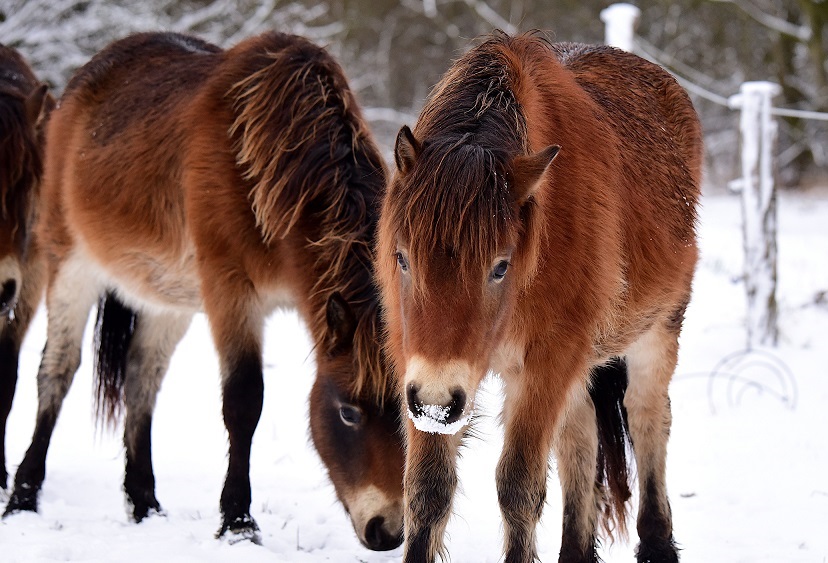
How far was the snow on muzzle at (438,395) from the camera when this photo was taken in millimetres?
2346

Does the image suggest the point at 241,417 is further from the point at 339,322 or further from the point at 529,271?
the point at 529,271

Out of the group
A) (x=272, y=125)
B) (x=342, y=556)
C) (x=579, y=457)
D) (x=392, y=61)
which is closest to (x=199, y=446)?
(x=342, y=556)

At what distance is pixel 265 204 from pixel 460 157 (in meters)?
1.64

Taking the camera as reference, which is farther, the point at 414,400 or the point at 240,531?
the point at 240,531

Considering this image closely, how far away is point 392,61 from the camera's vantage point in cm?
1978

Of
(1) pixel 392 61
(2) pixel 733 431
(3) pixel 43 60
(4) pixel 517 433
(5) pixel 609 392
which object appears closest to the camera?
(4) pixel 517 433

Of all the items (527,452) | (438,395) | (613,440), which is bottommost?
(613,440)

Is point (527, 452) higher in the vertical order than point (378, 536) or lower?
higher

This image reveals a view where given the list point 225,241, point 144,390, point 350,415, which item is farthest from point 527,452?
point 144,390

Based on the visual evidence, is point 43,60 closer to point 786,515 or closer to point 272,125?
point 272,125

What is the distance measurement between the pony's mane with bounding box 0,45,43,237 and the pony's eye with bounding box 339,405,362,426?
2.32m

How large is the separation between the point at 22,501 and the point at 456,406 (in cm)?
307

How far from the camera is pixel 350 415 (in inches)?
152

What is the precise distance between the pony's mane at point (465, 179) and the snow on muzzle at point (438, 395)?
32cm
